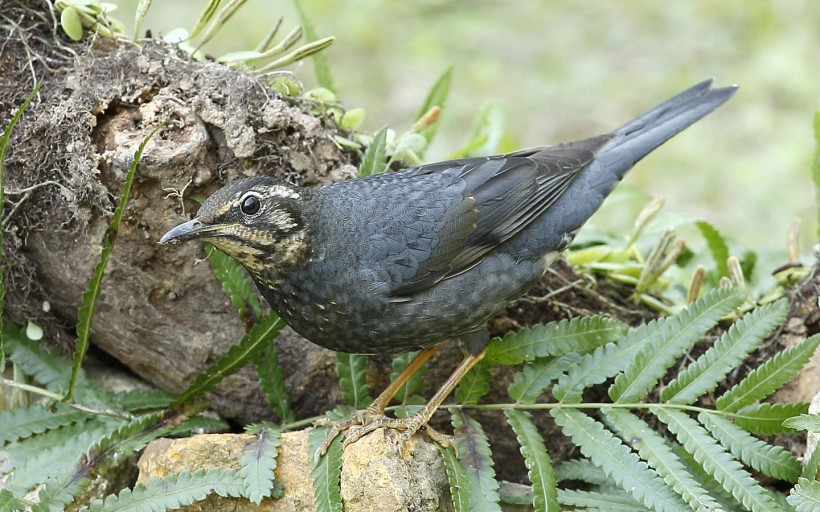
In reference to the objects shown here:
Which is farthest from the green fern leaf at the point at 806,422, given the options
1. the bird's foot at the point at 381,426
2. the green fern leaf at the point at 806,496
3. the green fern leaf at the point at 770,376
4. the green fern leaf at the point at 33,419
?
the green fern leaf at the point at 33,419

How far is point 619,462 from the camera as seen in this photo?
390 cm

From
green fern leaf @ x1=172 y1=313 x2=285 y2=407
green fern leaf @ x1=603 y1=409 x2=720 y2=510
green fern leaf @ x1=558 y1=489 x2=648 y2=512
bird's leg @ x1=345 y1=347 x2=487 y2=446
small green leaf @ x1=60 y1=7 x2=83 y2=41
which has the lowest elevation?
green fern leaf @ x1=558 y1=489 x2=648 y2=512

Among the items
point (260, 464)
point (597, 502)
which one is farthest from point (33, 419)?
point (597, 502)

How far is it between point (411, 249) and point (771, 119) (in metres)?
6.17

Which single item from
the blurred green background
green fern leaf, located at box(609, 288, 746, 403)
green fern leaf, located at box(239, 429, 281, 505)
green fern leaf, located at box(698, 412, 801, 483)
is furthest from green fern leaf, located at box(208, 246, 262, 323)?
the blurred green background

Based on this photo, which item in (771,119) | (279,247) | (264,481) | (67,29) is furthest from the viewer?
(771,119)

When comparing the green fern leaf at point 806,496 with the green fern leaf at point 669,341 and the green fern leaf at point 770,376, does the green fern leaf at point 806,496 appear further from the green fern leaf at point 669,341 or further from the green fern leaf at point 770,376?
the green fern leaf at point 669,341

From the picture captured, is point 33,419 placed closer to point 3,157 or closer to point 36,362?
point 36,362

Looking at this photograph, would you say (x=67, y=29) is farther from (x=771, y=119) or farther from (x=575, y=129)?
(x=771, y=119)

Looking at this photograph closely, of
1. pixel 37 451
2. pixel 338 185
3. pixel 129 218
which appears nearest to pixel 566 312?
pixel 338 185

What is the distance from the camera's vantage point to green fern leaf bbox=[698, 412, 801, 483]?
3873mm

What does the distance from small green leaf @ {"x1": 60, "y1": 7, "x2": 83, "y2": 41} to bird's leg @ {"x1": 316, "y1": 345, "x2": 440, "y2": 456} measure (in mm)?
2238

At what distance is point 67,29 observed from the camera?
4340 millimetres

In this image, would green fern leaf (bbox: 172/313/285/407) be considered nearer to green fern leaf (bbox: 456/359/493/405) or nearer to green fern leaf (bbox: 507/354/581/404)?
green fern leaf (bbox: 456/359/493/405)
